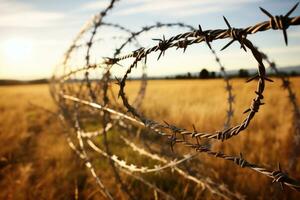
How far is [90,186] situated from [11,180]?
92cm

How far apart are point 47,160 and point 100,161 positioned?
0.81 meters

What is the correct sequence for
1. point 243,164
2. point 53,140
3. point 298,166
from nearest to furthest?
point 243,164, point 298,166, point 53,140

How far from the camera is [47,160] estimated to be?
4.93 metres

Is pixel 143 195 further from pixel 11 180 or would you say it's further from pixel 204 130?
pixel 204 130

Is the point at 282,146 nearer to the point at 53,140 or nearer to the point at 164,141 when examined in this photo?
the point at 164,141

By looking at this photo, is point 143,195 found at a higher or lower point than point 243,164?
lower

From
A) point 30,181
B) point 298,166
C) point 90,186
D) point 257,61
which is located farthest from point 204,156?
point 257,61

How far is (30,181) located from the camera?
397 centimetres

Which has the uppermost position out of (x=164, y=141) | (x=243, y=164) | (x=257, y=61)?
(x=257, y=61)

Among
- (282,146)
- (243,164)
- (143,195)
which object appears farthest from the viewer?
(282,146)

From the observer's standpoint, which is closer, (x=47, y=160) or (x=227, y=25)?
(x=227, y=25)

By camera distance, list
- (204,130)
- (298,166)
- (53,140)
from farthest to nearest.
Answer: (204,130)
(53,140)
(298,166)

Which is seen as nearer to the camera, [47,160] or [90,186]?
[90,186]

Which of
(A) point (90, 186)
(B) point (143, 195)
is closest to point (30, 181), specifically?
(A) point (90, 186)
